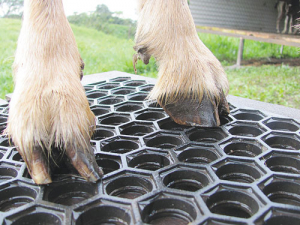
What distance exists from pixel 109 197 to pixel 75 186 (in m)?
0.14

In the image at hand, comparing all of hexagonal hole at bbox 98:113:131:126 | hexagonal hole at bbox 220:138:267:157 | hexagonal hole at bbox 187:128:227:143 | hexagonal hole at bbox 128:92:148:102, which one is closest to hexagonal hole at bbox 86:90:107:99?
hexagonal hole at bbox 128:92:148:102

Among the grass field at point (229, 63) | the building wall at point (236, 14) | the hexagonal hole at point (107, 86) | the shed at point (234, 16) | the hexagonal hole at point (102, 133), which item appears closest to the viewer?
the hexagonal hole at point (102, 133)

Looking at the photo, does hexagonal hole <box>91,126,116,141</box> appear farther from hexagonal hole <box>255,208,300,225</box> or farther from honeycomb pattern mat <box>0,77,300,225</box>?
hexagonal hole <box>255,208,300,225</box>

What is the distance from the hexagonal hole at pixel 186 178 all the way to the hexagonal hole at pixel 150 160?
0.32ft

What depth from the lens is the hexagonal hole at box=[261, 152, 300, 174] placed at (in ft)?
3.56

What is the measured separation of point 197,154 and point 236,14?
666 centimetres

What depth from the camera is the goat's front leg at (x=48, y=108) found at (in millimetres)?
873

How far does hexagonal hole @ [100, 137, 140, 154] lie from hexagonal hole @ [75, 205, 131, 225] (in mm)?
393

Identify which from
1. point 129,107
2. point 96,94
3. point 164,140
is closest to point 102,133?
point 164,140

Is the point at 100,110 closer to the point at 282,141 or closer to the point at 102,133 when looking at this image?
the point at 102,133

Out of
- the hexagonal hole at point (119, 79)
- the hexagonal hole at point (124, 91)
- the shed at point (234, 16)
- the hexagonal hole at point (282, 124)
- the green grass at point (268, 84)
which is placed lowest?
Answer: the green grass at point (268, 84)

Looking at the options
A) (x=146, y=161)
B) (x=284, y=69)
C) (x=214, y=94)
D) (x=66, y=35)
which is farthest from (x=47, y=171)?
(x=284, y=69)

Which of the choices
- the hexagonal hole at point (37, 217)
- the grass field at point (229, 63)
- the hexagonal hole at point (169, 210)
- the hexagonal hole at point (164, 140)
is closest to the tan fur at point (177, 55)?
the hexagonal hole at point (164, 140)

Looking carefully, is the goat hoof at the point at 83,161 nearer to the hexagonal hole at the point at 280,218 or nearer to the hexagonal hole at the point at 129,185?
the hexagonal hole at the point at 129,185
